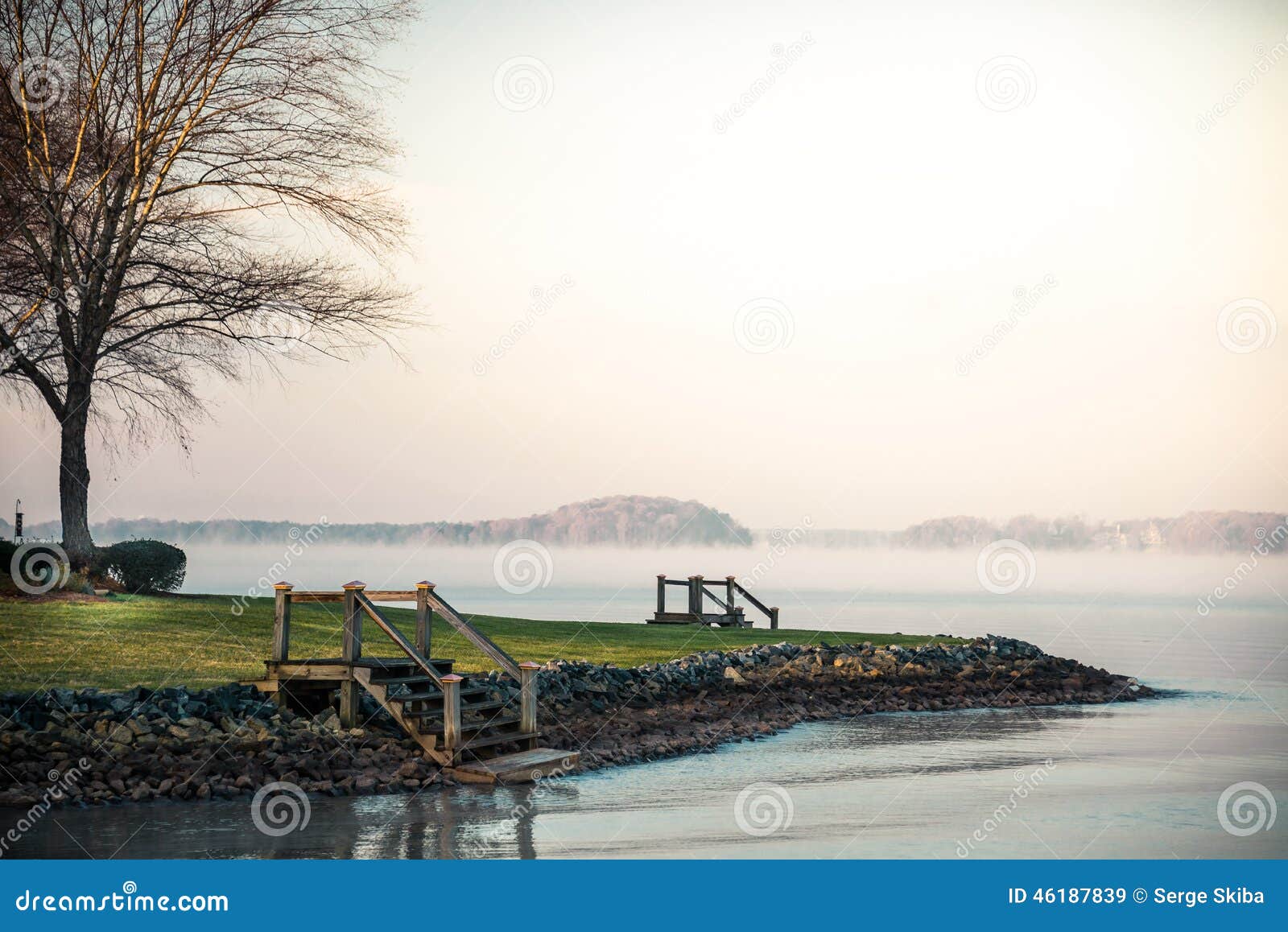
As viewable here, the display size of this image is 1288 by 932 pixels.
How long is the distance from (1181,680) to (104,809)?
2568 cm

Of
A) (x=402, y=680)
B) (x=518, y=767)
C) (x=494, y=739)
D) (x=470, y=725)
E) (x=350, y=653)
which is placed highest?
(x=350, y=653)

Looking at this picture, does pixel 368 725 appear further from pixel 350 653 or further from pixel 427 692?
pixel 350 653

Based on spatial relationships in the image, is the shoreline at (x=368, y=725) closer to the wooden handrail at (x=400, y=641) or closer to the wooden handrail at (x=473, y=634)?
the wooden handrail at (x=400, y=641)

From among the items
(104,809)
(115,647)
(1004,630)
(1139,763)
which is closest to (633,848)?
(104,809)

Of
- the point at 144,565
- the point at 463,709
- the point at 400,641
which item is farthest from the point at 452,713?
the point at 144,565

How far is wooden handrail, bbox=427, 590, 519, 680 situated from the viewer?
15.0 metres

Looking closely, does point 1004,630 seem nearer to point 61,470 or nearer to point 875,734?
point 875,734

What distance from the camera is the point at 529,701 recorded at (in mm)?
15273

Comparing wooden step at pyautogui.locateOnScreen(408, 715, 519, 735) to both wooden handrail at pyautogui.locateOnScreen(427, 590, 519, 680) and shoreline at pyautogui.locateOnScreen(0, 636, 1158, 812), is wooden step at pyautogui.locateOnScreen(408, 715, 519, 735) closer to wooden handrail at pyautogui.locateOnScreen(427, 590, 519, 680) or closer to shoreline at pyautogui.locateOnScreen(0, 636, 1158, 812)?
shoreline at pyautogui.locateOnScreen(0, 636, 1158, 812)

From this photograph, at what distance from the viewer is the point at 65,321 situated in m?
26.1

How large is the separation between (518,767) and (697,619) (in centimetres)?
2056

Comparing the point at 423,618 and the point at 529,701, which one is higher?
the point at 423,618

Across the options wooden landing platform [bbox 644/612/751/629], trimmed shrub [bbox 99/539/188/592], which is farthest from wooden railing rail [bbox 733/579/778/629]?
trimmed shrub [bbox 99/539/188/592]

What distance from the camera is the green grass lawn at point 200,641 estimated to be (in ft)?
54.7
